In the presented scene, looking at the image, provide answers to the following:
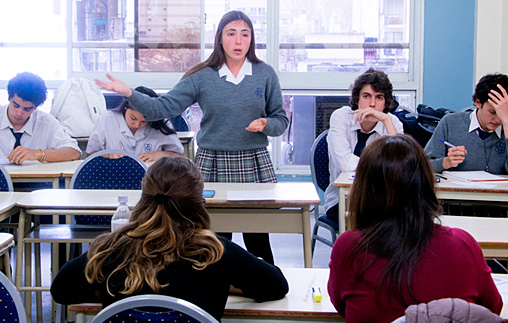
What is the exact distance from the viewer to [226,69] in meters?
3.04

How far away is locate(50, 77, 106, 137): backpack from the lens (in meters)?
4.79

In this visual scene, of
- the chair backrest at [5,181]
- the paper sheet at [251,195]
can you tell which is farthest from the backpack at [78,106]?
the paper sheet at [251,195]

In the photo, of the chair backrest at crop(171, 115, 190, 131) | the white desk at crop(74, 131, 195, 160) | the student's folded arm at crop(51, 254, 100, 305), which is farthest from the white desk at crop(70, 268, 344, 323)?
the chair backrest at crop(171, 115, 190, 131)

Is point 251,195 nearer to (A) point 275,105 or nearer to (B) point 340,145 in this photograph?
(A) point 275,105

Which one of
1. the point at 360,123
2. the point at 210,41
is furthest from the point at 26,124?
the point at 210,41

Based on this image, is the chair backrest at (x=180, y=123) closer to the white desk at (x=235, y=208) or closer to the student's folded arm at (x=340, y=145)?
the student's folded arm at (x=340, y=145)

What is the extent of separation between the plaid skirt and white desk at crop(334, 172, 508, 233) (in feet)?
1.35

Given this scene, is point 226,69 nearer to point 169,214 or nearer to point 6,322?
point 169,214

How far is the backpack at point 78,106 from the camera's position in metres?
4.79

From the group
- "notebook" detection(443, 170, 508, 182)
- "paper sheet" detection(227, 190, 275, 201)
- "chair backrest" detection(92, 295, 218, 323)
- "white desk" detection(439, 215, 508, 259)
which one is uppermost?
"chair backrest" detection(92, 295, 218, 323)

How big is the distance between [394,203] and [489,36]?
4321 mm

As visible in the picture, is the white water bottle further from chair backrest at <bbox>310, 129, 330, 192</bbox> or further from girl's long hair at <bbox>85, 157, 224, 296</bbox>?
chair backrest at <bbox>310, 129, 330, 192</bbox>

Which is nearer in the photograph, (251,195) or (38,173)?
(251,195)

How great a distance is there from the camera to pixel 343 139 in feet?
11.3
